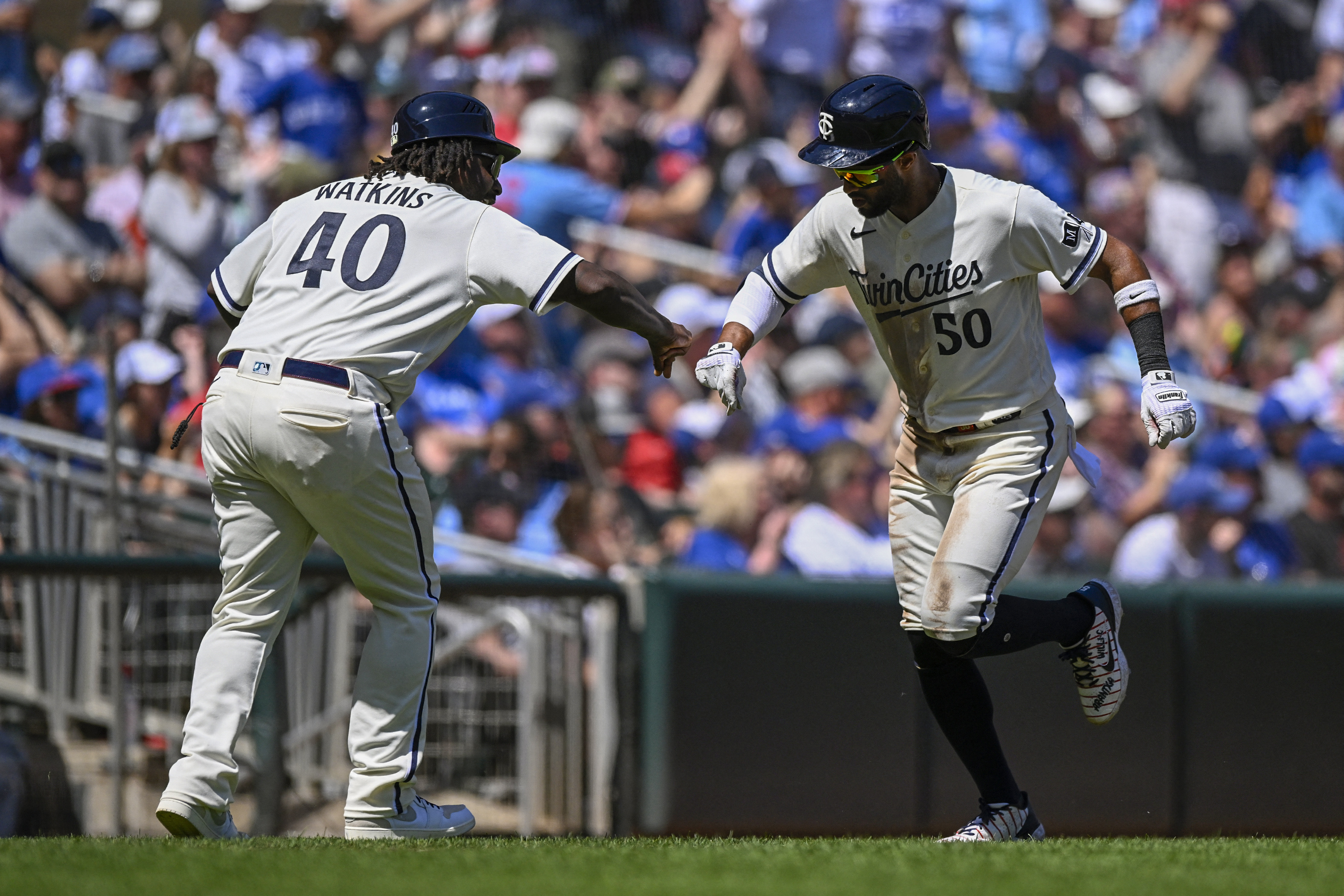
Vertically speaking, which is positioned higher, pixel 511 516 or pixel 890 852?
pixel 511 516

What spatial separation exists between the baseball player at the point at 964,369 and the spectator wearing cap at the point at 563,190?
4204 millimetres

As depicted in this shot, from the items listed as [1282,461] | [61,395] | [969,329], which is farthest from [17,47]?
[1282,461]

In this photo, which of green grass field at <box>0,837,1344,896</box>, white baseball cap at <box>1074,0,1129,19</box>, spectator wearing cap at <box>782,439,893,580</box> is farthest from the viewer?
white baseball cap at <box>1074,0,1129,19</box>

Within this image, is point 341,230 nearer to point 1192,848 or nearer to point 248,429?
point 248,429

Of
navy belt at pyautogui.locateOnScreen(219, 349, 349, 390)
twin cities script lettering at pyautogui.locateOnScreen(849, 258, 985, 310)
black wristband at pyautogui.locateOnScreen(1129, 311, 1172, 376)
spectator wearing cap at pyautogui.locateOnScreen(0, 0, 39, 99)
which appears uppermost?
spectator wearing cap at pyautogui.locateOnScreen(0, 0, 39, 99)

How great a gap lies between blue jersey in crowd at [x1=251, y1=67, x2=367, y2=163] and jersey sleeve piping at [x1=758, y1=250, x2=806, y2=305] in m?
4.51

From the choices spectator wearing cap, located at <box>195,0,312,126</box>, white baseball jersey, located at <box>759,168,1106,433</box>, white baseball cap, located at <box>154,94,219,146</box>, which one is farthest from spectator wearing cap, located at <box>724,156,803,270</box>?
white baseball jersey, located at <box>759,168,1106,433</box>

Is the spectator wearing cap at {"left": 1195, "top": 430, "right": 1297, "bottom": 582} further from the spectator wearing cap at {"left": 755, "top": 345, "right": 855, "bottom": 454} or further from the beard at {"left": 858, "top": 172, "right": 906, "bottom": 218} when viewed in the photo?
the beard at {"left": 858, "top": 172, "right": 906, "bottom": 218}

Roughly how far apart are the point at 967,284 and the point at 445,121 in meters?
1.41

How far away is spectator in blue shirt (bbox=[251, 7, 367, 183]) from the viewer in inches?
322

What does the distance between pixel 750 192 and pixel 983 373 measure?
191 inches

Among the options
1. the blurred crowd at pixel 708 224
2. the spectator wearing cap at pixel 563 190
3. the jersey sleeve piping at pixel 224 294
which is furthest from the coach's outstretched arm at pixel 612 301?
the spectator wearing cap at pixel 563 190

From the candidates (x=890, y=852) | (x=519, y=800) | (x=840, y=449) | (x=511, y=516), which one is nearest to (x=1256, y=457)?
(x=840, y=449)

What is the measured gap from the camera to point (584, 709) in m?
5.59
